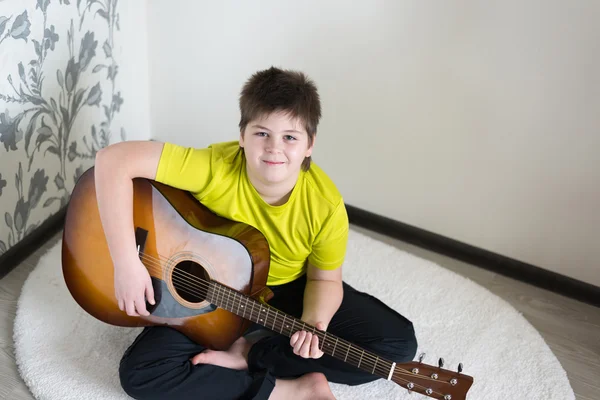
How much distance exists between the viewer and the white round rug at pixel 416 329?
1.33 metres

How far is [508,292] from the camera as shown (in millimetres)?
1755

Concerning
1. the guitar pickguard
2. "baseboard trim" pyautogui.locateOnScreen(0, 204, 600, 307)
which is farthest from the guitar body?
"baseboard trim" pyautogui.locateOnScreen(0, 204, 600, 307)

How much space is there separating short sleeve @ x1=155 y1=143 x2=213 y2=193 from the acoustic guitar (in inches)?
1.1

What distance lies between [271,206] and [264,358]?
339 millimetres

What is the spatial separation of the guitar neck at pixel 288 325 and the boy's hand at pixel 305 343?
0.02 metres

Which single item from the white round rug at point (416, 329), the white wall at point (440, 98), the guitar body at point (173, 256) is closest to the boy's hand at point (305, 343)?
the guitar body at point (173, 256)

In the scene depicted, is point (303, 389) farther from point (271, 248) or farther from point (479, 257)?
point (479, 257)

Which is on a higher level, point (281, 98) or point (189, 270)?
point (281, 98)

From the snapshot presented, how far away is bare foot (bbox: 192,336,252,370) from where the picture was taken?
4.18ft

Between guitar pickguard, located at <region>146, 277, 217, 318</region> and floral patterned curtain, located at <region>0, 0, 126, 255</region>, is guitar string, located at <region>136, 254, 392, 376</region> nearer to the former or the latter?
guitar pickguard, located at <region>146, 277, 217, 318</region>

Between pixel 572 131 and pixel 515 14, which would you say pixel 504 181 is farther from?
pixel 515 14

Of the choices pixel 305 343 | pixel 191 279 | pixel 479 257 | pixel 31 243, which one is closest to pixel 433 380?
pixel 305 343

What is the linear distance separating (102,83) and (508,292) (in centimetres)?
128

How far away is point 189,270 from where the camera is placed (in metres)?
1.24
